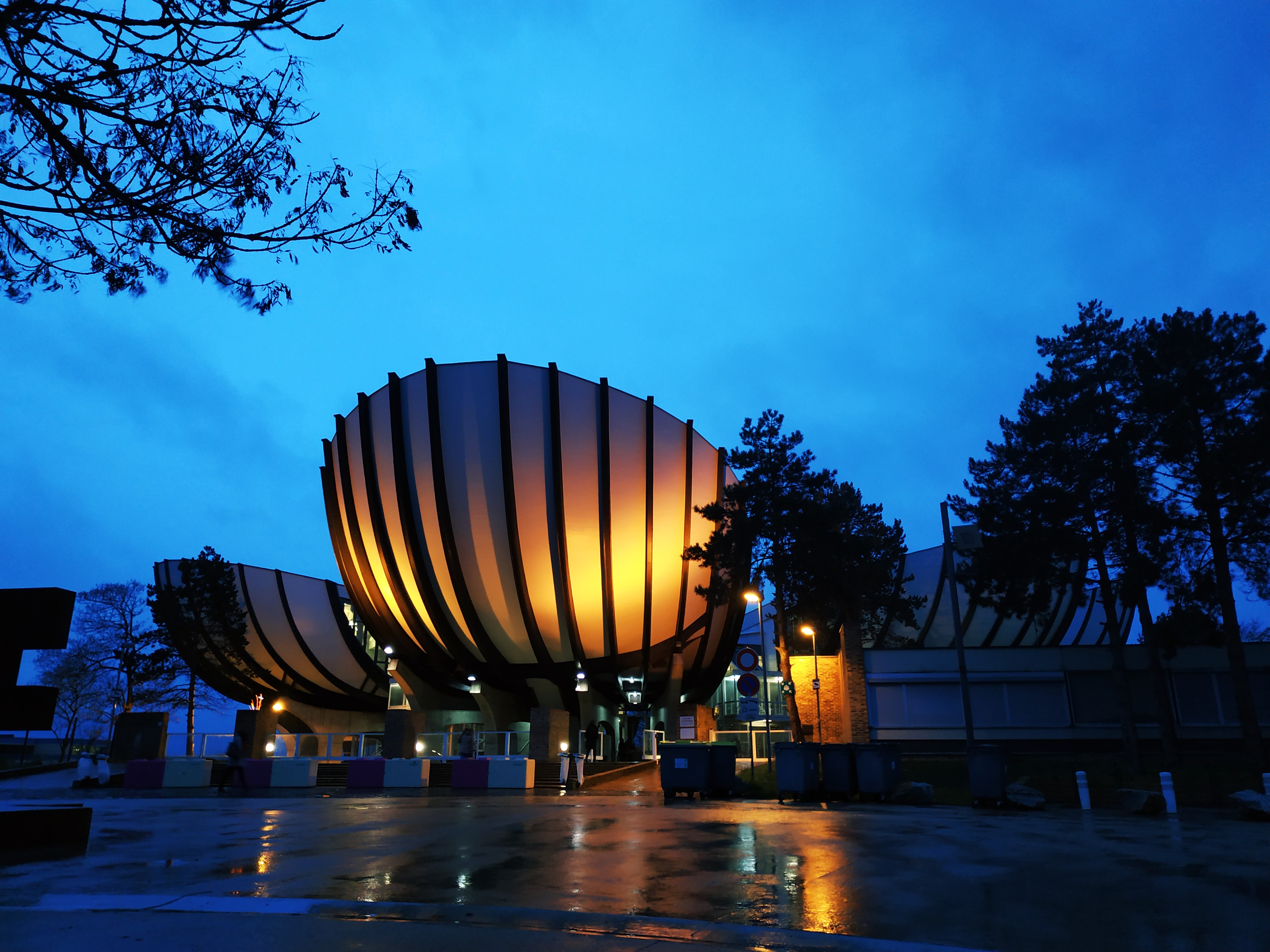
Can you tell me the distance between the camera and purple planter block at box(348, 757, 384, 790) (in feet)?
72.2

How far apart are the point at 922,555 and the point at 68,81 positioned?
48.3m

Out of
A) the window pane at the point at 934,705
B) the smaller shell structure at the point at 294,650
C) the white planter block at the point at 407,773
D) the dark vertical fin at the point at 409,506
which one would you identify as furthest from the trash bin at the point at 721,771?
the smaller shell structure at the point at 294,650

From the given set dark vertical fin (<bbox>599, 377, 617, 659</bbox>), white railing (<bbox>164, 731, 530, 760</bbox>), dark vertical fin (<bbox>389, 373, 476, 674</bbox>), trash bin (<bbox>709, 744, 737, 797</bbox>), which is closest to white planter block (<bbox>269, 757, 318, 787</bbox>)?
white railing (<bbox>164, 731, 530, 760</bbox>)

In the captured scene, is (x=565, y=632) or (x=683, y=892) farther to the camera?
(x=565, y=632)

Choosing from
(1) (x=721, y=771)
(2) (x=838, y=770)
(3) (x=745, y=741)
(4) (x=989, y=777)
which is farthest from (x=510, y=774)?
(3) (x=745, y=741)

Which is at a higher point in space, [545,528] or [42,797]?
[545,528]

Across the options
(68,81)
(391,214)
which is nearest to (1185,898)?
(391,214)

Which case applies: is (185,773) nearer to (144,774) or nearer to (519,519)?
(144,774)

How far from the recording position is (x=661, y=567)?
34625 mm

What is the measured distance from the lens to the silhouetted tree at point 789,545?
23.8 meters

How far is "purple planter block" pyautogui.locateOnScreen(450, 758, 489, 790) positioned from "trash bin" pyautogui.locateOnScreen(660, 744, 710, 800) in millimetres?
7221

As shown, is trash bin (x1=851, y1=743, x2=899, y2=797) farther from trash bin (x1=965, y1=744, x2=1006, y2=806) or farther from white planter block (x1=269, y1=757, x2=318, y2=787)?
white planter block (x1=269, y1=757, x2=318, y2=787)

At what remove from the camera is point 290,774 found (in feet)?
75.8

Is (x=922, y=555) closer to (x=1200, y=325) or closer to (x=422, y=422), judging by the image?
(x=1200, y=325)
